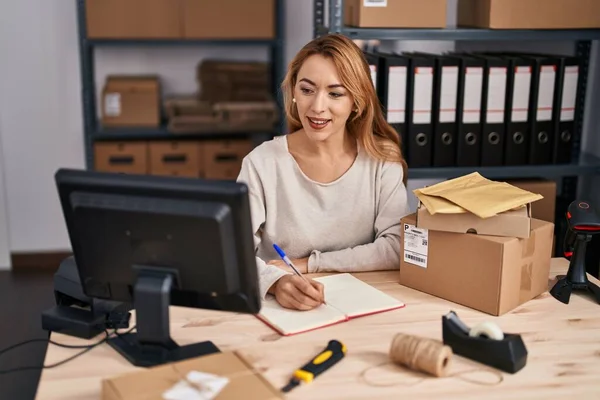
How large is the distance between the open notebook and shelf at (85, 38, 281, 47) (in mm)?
2231

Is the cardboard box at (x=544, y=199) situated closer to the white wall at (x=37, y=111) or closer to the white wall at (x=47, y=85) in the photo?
the white wall at (x=47, y=85)

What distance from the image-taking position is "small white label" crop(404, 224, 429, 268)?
6.12 ft

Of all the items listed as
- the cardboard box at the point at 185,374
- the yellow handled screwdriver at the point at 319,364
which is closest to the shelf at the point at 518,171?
the yellow handled screwdriver at the point at 319,364

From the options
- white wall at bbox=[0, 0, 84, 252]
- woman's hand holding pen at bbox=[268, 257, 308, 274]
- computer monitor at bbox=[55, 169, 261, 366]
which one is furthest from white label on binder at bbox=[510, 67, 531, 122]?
white wall at bbox=[0, 0, 84, 252]

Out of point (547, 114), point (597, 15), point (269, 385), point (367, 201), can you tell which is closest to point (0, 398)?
point (367, 201)

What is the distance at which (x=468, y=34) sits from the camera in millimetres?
2654

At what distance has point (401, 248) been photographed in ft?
6.32

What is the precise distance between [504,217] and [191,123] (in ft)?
7.77

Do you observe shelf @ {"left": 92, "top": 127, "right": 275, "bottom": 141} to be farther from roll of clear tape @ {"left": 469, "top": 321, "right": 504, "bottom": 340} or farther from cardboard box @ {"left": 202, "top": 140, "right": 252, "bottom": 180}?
roll of clear tape @ {"left": 469, "top": 321, "right": 504, "bottom": 340}

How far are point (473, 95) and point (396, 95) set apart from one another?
0.29m

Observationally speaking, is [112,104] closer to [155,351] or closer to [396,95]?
[396,95]

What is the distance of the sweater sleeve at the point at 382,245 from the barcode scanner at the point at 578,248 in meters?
0.42

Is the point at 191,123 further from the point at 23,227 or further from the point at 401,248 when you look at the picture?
the point at 401,248

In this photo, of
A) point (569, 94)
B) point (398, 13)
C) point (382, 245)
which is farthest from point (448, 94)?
point (382, 245)
